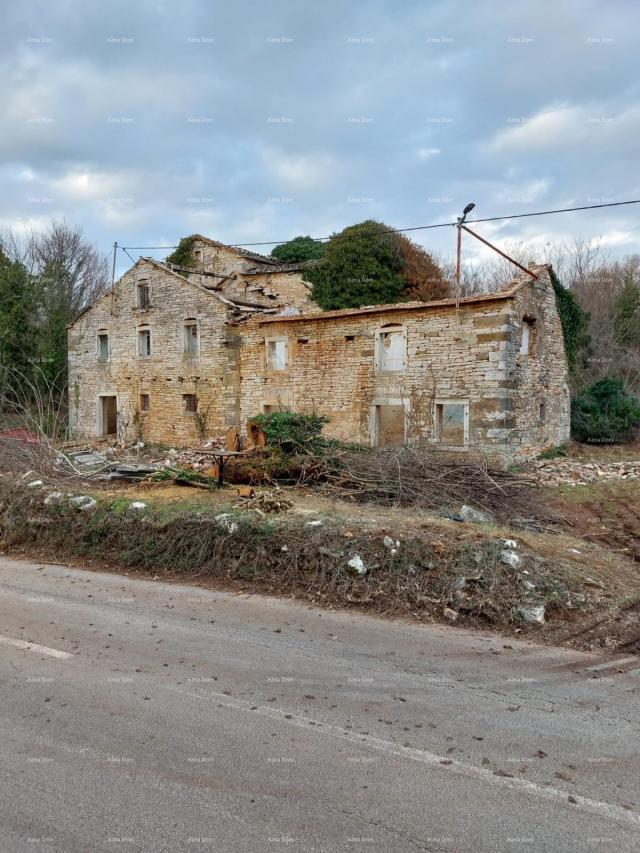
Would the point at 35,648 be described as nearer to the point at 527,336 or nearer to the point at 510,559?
the point at 510,559

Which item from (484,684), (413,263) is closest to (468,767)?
(484,684)

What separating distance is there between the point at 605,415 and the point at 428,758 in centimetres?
2188

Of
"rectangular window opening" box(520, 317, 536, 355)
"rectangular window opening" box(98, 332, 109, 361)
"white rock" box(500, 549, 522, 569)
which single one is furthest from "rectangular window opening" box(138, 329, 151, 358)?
"white rock" box(500, 549, 522, 569)

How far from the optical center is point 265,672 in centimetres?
515

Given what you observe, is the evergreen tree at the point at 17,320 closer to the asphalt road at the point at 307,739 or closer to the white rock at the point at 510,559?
the asphalt road at the point at 307,739

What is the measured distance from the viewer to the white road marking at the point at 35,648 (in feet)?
18.1

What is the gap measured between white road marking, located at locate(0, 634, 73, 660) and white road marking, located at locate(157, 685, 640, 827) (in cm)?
131

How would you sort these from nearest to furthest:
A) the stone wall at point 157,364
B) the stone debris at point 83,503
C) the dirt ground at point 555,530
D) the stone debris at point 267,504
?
the dirt ground at point 555,530
the stone debris at point 267,504
the stone debris at point 83,503
the stone wall at point 157,364

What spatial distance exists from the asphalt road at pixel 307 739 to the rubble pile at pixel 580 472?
1120 cm

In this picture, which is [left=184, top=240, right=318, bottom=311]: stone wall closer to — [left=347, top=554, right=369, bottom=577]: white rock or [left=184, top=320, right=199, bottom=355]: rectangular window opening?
[left=184, top=320, right=199, bottom=355]: rectangular window opening

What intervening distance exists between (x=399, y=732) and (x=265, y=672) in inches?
56.1

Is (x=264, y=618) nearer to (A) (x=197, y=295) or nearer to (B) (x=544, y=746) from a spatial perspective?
(B) (x=544, y=746)

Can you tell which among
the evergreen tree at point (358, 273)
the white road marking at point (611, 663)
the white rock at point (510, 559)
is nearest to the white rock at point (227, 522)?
the white rock at point (510, 559)

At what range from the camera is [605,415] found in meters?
22.9
